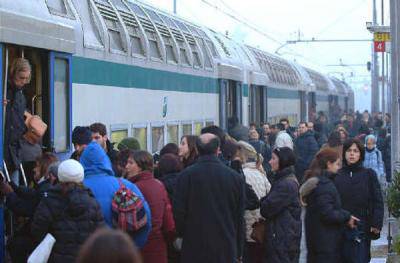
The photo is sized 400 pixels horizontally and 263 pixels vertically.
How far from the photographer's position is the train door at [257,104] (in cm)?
2138

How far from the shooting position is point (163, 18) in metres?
14.2

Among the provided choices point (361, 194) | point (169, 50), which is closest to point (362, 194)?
point (361, 194)

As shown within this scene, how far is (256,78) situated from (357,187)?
42.5ft

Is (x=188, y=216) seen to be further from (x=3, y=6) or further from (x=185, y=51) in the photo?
(x=185, y=51)

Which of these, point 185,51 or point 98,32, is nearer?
point 98,32

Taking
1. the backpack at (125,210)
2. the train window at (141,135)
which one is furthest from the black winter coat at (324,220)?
the train window at (141,135)

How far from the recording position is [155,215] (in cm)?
716

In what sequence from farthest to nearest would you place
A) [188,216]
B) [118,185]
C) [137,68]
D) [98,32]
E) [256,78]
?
[256,78]
[137,68]
[98,32]
[188,216]
[118,185]

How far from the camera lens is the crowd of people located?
615cm

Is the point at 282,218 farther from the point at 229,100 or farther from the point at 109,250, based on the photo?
the point at 229,100

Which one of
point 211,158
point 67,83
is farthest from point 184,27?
point 211,158

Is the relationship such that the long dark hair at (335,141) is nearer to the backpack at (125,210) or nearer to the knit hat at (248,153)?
the knit hat at (248,153)

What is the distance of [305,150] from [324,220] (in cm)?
841

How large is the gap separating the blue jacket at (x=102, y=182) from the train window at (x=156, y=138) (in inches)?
230
